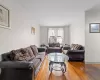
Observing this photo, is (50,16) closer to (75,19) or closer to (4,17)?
(75,19)

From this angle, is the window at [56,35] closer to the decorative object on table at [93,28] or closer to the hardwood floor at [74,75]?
the decorative object on table at [93,28]

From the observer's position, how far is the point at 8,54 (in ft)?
10.4

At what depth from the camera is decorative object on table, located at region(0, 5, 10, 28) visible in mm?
2953

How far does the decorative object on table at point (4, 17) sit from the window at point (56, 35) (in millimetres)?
7925

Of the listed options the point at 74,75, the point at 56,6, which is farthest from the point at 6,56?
the point at 56,6

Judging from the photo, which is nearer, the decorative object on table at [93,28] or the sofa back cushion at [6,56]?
the sofa back cushion at [6,56]

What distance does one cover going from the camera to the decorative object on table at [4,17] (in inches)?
116

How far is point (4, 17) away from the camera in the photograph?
10.2 feet

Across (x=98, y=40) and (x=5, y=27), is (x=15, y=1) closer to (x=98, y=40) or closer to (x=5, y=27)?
(x=5, y=27)

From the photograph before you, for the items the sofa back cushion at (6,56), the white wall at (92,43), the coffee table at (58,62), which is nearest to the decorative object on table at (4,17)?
the sofa back cushion at (6,56)

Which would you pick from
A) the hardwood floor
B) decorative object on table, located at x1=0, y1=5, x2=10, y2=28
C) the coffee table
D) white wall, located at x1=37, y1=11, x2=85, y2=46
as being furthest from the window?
decorative object on table, located at x1=0, y1=5, x2=10, y2=28

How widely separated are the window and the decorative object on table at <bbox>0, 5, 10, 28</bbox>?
26.0 ft

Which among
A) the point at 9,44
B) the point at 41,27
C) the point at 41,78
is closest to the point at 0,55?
the point at 9,44

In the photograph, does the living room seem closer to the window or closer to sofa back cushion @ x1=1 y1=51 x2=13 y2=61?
sofa back cushion @ x1=1 y1=51 x2=13 y2=61
